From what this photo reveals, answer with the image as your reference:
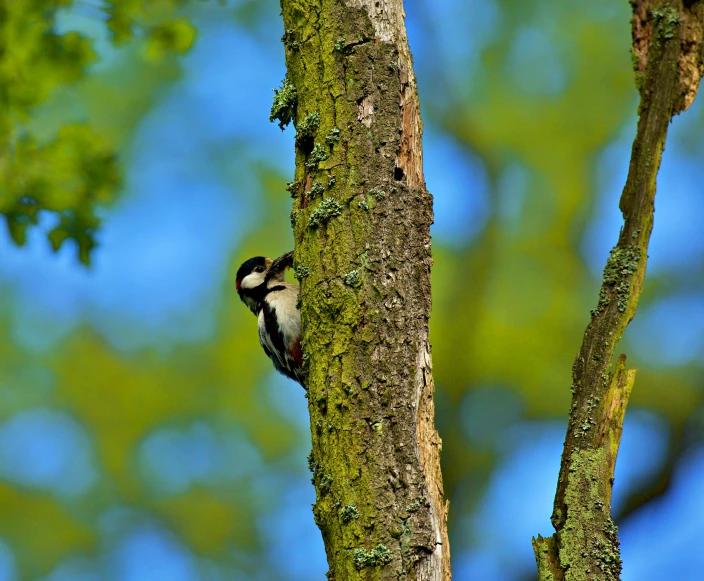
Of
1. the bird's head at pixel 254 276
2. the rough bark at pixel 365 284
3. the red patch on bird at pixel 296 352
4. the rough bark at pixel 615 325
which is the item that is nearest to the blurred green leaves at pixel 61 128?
the bird's head at pixel 254 276

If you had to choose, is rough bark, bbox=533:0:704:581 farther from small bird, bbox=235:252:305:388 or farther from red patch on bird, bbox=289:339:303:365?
red patch on bird, bbox=289:339:303:365

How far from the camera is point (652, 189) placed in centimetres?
→ 238

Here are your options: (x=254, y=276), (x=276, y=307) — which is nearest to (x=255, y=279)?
(x=254, y=276)

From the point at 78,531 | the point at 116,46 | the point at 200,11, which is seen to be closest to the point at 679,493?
the point at 116,46

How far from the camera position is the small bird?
4922 millimetres

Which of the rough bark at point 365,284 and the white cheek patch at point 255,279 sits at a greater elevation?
the white cheek patch at point 255,279

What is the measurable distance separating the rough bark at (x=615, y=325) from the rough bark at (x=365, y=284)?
399 mm

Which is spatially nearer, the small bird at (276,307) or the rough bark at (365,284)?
the rough bark at (365,284)

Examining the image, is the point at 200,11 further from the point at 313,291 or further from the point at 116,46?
the point at 313,291

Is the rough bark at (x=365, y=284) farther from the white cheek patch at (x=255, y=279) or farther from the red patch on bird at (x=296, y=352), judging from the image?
the white cheek patch at (x=255, y=279)

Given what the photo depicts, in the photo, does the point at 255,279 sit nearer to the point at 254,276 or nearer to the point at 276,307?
the point at 254,276

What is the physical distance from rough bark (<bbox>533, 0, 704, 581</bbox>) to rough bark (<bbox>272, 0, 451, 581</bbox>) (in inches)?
15.7

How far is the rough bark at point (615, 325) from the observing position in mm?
2334

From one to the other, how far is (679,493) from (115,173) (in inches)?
223
